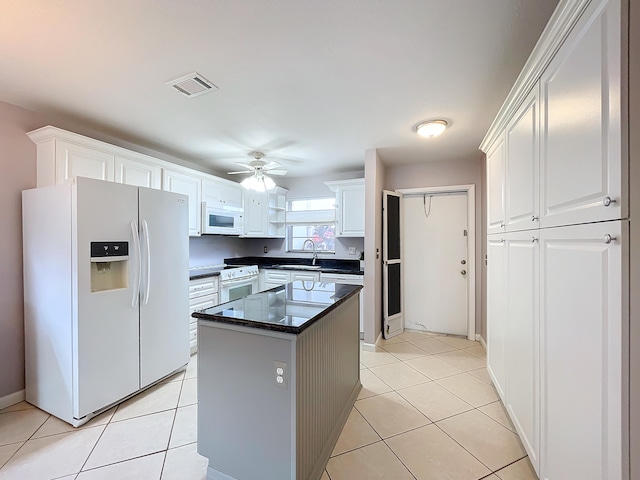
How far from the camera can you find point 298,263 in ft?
15.8

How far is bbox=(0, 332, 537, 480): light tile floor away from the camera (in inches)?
63.4

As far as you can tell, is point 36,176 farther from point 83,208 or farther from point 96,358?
point 96,358

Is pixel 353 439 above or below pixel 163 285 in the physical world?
below

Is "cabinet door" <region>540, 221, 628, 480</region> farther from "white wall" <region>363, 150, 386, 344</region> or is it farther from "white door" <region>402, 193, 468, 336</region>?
"white door" <region>402, 193, 468, 336</region>

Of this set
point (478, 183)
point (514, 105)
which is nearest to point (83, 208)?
point (514, 105)

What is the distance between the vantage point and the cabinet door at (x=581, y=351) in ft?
2.90

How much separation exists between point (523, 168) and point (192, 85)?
2210 mm

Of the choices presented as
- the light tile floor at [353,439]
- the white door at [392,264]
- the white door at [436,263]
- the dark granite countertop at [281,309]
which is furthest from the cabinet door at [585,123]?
the white door at [436,263]

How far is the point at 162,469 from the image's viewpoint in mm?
1623

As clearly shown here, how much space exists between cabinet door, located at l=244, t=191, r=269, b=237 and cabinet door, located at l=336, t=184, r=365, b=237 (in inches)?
51.0

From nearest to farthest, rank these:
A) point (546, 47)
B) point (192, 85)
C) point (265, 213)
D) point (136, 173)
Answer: point (546, 47), point (192, 85), point (136, 173), point (265, 213)

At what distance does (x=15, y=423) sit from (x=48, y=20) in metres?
2.64

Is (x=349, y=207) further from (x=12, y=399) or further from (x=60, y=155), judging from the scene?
(x=12, y=399)

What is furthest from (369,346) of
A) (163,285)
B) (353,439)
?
(163,285)
